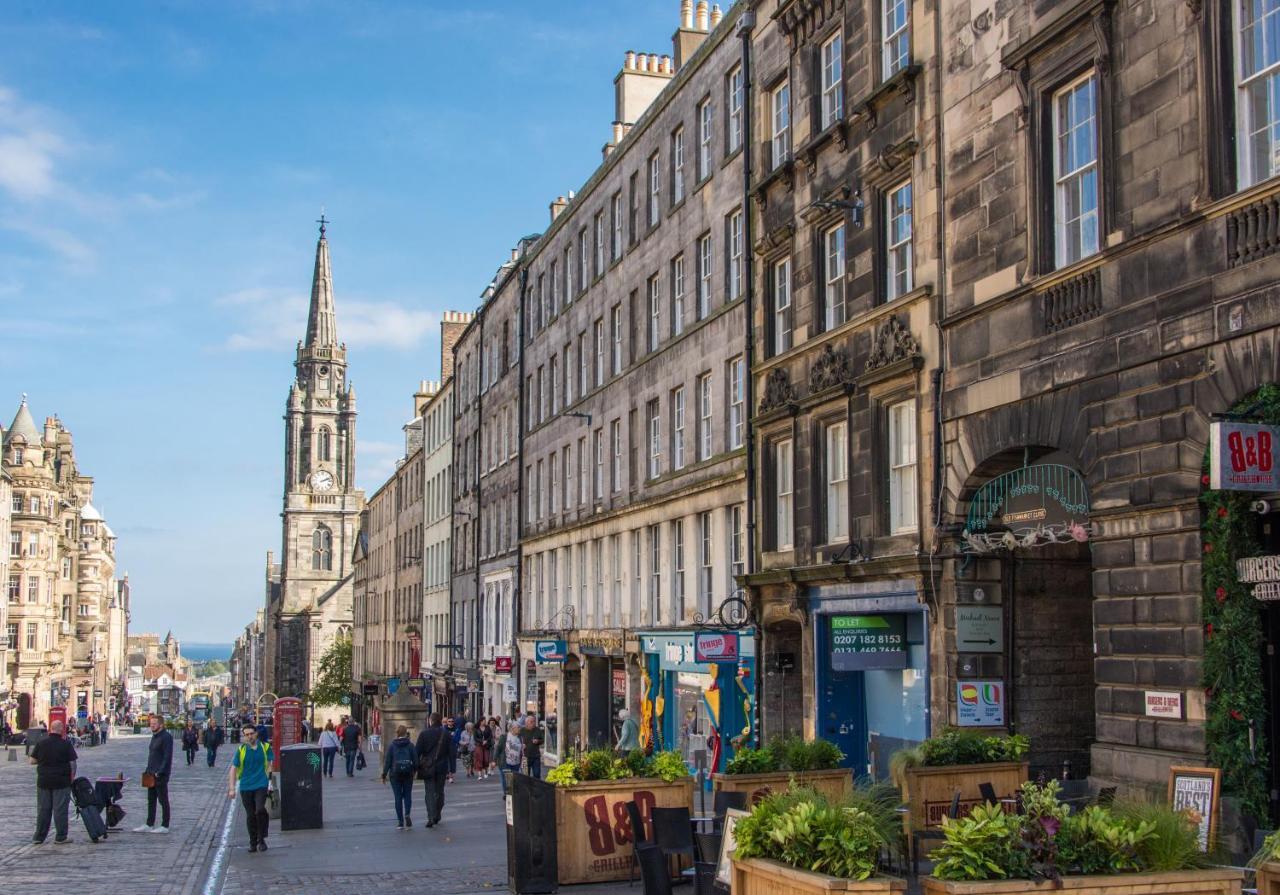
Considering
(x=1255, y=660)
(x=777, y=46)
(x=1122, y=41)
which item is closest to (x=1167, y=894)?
(x=1255, y=660)

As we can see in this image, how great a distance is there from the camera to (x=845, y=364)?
75.3 ft

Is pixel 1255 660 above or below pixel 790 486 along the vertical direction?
below

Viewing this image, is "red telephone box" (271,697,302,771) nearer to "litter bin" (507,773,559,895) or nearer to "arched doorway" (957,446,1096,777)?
"arched doorway" (957,446,1096,777)

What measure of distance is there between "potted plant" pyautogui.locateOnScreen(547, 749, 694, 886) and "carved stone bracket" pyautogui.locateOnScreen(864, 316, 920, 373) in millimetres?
7166

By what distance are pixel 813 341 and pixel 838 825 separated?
15765 mm

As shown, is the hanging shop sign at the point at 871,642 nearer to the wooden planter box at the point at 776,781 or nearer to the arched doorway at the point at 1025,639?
the arched doorway at the point at 1025,639

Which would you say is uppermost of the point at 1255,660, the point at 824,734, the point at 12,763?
the point at 1255,660

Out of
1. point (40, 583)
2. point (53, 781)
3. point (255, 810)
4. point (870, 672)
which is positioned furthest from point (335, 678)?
point (255, 810)

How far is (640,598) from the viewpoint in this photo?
3547 centimetres

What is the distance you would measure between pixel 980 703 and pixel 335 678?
92.7m

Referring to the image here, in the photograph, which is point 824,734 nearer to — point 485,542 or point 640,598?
point 640,598

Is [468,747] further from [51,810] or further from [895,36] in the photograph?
[895,36]

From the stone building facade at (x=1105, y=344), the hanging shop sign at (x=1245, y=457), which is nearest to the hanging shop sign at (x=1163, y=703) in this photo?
the stone building facade at (x=1105, y=344)

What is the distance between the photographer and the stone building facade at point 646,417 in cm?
2984
